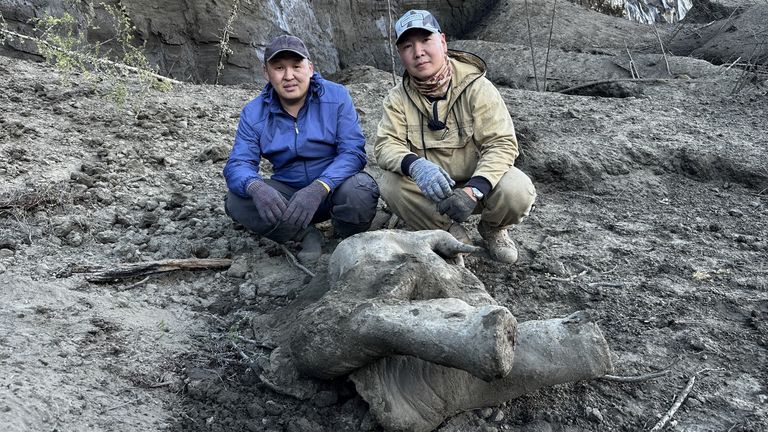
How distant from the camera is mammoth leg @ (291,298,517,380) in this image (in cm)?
196

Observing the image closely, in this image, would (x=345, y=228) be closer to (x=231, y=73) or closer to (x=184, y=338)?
(x=184, y=338)

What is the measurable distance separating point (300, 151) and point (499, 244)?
45.9 inches

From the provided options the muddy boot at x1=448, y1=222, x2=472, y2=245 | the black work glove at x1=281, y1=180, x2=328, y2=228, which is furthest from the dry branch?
the black work glove at x1=281, y1=180, x2=328, y2=228

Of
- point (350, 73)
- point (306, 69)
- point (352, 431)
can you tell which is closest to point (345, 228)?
point (306, 69)

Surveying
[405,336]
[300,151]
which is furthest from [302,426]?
[300,151]

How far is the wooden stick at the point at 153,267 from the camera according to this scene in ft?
10.5

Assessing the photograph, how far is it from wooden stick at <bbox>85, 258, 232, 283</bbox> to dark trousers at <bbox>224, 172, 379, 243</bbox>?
264 mm

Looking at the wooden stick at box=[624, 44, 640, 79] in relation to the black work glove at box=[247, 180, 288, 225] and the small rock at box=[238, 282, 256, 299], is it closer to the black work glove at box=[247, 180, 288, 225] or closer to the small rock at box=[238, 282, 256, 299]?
the black work glove at box=[247, 180, 288, 225]

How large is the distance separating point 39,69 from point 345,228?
3840 millimetres

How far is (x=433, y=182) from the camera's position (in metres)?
3.12

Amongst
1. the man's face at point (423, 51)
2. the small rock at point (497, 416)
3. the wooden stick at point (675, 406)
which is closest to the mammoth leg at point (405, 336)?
the small rock at point (497, 416)

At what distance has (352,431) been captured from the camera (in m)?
2.31

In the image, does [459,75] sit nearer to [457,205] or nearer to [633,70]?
[457,205]

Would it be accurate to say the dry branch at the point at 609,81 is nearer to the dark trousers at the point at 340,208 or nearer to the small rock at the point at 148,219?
the dark trousers at the point at 340,208
